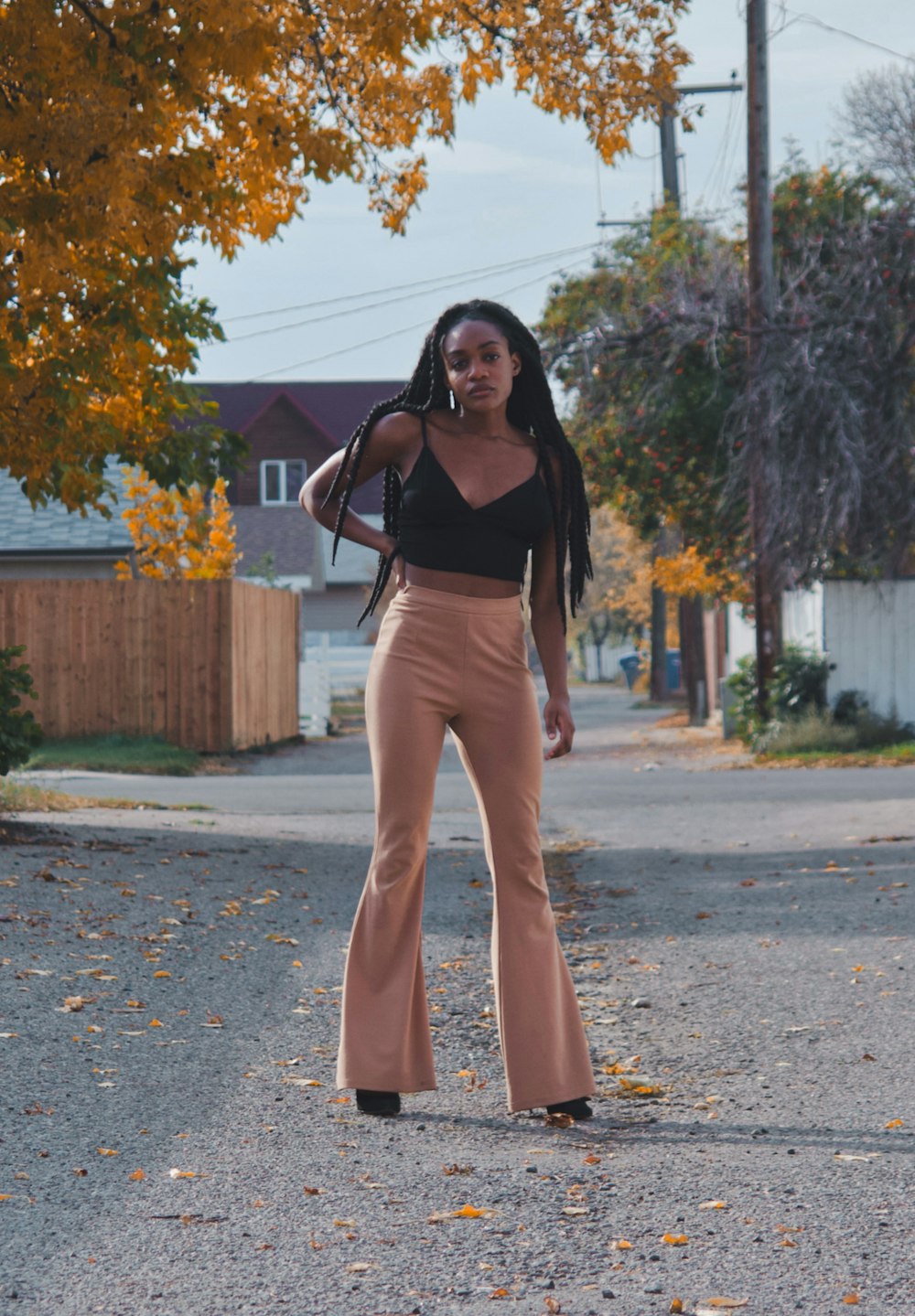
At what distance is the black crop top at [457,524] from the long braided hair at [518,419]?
15 cm

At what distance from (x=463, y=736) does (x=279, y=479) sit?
47.6m

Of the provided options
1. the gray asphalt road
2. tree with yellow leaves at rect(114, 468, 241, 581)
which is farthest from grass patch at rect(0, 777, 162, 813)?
tree with yellow leaves at rect(114, 468, 241, 581)

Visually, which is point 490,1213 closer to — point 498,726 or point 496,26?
point 498,726

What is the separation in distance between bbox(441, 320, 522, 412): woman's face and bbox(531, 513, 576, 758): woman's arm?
0.41 meters

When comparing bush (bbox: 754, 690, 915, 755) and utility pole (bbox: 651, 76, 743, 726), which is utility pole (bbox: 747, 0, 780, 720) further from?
utility pole (bbox: 651, 76, 743, 726)

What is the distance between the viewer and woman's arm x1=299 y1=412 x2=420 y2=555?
4543mm

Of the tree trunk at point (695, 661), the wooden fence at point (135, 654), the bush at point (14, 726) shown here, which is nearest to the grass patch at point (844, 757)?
the wooden fence at point (135, 654)

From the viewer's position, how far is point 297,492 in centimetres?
5088

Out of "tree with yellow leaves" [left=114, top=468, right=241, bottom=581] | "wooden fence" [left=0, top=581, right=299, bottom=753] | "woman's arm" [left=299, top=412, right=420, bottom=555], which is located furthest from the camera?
"tree with yellow leaves" [left=114, top=468, right=241, bottom=581]

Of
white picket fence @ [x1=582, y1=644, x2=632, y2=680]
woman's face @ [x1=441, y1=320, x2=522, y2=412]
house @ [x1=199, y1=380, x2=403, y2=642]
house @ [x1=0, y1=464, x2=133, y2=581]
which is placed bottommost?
white picket fence @ [x1=582, y1=644, x2=632, y2=680]

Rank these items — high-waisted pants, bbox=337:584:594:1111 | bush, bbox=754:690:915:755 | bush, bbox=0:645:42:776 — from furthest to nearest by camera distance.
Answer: bush, bbox=754:690:915:755
bush, bbox=0:645:42:776
high-waisted pants, bbox=337:584:594:1111

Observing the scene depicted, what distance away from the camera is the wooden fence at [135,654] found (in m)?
20.2

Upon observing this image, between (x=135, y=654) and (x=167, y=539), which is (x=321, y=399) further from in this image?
(x=135, y=654)

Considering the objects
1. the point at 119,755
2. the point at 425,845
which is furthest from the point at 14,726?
the point at 119,755
